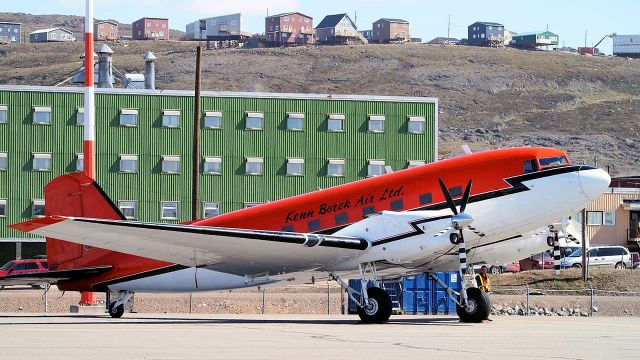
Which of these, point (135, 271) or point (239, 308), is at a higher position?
point (135, 271)

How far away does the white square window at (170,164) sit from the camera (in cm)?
7750

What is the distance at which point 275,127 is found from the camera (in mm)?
78250

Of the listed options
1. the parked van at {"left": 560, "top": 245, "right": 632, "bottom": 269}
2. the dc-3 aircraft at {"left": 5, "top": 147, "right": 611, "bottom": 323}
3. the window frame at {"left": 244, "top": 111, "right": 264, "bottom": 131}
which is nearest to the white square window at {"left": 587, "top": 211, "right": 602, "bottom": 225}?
the parked van at {"left": 560, "top": 245, "right": 632, "bottom": 269}

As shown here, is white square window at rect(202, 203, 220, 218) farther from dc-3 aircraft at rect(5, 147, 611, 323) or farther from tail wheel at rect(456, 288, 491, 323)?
tail wheel at rect(456, 288, 491, 323)

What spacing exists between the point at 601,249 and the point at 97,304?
145 feet

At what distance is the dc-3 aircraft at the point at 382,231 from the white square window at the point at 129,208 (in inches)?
1649

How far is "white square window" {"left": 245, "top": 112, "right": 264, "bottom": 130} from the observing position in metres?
77.8

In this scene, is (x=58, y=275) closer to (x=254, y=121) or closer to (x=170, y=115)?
(x=170, y=115)

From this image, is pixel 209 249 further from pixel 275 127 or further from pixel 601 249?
pixel 601 249

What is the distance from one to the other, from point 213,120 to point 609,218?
40.8 meters

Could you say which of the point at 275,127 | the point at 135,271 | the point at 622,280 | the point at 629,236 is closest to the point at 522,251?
the point at 135,271

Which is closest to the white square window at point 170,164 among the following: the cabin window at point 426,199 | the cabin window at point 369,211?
the cabin window at point 369,211

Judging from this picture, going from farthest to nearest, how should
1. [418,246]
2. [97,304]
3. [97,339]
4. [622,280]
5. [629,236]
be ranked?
[629,236] < [622,280] < [97,304] < [418,246] < [97,339]

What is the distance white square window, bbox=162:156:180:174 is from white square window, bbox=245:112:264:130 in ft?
18.8
